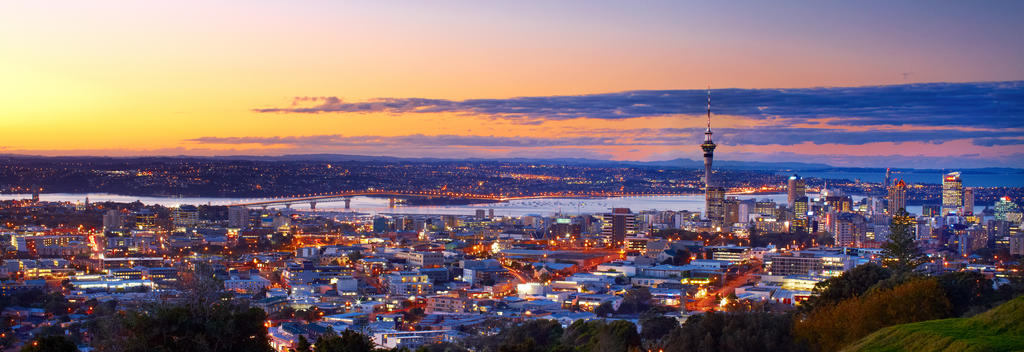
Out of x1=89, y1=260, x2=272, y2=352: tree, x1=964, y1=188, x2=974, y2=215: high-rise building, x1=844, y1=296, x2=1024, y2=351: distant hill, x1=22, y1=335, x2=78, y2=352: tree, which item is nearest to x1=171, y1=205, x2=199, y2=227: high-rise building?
x1=964, y1=188, x2=974, y2=215: high-rise building

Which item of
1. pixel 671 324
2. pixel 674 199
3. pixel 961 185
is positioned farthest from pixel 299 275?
pixel 674 199

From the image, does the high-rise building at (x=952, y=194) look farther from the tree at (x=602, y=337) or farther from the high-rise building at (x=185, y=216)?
the tree at (x=602, y=337)

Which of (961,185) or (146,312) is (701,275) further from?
(961,185)

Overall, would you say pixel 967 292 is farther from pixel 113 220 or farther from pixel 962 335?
pixel 113 220

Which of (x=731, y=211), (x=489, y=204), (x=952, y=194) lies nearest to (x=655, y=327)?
(x=731, y=211)

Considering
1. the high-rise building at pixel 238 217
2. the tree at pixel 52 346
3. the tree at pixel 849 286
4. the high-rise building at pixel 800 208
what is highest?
the tree at pixel 52 346

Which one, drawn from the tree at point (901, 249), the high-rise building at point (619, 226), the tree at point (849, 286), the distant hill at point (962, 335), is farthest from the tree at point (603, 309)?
the high-rise building at point (619, 226)

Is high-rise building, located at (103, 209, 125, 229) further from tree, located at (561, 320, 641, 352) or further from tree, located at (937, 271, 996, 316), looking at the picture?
tree, located at (937, 271, 996, 316)

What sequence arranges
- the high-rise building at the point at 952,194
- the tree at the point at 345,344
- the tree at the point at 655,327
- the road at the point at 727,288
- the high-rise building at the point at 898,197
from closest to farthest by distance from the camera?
the tree at the point at 345,344 → the tree at the point at 655,327 → the road at the point at 727,288 → the high-rise building at the point at 898,197 → the high-rise building at the point at 952,194
